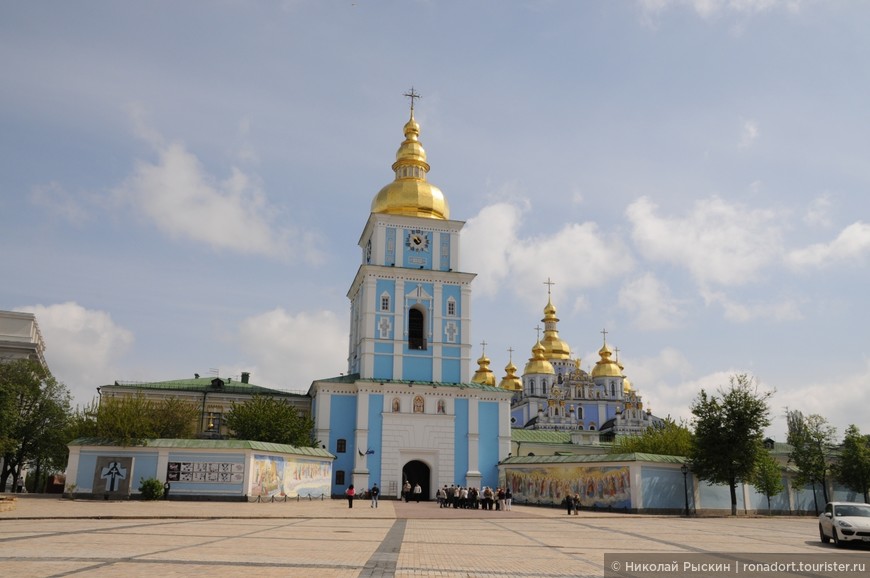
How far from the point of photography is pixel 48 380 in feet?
152

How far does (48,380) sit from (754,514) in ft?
136

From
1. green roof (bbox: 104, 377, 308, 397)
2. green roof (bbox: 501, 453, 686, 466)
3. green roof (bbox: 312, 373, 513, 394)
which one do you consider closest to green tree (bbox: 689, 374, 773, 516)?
green roof (bbox: 501, 453, 686, 466)

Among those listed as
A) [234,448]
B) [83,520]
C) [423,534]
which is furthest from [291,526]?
[234,448]

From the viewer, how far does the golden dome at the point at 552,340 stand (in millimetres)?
96875

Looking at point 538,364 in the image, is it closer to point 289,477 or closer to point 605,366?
point 605,366

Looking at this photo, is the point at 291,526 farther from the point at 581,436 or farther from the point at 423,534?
the point at 581,436

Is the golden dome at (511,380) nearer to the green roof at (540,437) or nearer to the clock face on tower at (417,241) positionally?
the green roof at (540,437)

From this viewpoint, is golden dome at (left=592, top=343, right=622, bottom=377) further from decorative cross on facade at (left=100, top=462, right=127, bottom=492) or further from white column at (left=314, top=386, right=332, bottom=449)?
decorative cross on facade at (left=100, top=462, right=127, bottom=492)

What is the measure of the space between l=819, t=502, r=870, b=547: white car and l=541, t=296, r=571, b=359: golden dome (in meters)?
76.6

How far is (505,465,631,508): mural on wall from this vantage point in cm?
3559

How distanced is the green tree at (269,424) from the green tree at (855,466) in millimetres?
29379

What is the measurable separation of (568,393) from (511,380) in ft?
26.2

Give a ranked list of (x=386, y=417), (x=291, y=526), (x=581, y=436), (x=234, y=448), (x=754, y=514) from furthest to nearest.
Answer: (x=581, y=436) → (x=386, y=417) → (x=754, y=514) → (x=234, y=448) → (x=291, y=526)

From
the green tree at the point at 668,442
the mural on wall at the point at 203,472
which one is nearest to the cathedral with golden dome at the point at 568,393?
the green tree at the point at 668,442
